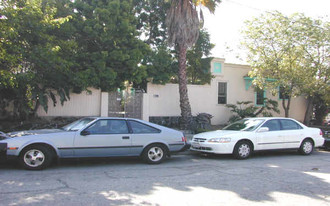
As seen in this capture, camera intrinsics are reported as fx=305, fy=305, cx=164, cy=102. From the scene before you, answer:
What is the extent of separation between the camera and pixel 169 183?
20.8 ft

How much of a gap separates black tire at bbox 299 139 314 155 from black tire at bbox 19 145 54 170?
26.9 ft

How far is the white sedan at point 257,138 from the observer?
371 inches

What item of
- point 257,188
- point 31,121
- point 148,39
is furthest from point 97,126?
point 148,39

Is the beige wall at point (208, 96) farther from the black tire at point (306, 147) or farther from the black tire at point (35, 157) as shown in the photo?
the black tire at point (35, 157)

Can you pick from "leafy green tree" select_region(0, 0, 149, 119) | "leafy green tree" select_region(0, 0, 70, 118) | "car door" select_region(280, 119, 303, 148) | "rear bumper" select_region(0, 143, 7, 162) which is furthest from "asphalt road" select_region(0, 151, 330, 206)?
"leafy green tree" select_region(0, 0, 149, 119)

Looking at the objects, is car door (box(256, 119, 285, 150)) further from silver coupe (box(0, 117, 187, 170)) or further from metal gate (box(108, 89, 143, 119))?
metal gate (box(108, 89, 143, 119))

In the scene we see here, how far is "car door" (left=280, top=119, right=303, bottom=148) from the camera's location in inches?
402

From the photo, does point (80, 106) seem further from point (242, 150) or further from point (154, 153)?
point (242, 150)

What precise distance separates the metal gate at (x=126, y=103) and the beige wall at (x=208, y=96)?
39 centimetres

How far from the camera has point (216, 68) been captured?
1925 cm

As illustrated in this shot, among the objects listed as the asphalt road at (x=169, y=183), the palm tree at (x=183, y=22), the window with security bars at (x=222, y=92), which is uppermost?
the palm tree at (x=183, y=22)

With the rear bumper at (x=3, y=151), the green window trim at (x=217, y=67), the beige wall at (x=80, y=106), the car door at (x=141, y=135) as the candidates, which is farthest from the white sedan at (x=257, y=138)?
the green window trim at (x=217, y=67)

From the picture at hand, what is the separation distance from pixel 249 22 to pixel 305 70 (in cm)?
400

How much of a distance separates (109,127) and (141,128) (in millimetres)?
899
